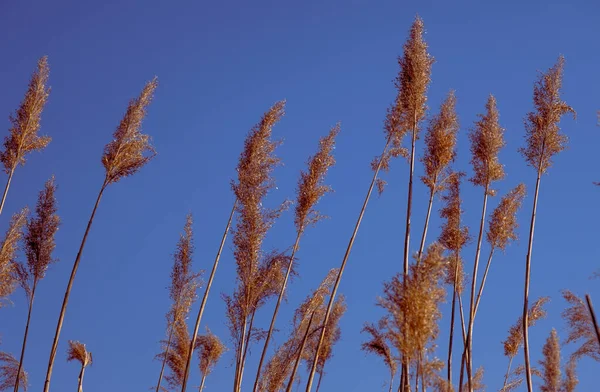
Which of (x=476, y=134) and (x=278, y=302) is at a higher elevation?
(x=476, y=134)

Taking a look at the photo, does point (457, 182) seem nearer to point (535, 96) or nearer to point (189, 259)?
point (535, 96)

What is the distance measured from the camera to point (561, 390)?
34.1 ft

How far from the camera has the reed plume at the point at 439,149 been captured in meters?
7.69

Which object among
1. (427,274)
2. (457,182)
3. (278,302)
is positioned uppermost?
(457,182)

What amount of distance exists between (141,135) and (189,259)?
2.44 m

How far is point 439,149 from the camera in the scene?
776cm

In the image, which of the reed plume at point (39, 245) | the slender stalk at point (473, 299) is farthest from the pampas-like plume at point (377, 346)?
the reed plume at point (39, 245)

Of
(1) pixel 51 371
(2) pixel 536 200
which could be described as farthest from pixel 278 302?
(2) pixel 536 200

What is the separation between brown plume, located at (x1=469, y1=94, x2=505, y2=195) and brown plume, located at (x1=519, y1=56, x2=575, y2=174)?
31 cm

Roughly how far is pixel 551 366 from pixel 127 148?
7.24 meters

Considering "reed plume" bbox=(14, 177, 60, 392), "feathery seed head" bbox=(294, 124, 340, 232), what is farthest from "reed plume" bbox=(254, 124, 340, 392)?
"reed plume" bbox=(14, 177, 60, 392)

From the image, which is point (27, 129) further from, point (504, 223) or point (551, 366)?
point (551, 366)

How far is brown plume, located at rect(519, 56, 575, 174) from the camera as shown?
786cm

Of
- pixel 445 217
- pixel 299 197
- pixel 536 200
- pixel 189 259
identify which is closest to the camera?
pixel 536 200
